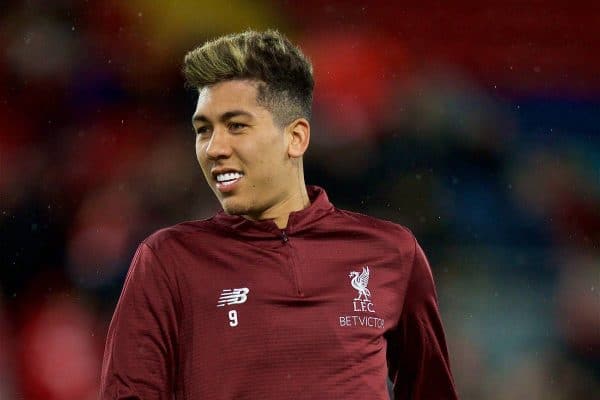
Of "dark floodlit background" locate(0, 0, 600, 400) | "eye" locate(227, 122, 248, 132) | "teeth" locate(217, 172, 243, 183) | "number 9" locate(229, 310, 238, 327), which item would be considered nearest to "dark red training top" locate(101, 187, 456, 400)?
"number 9" locate(229, 310, 238, 327)

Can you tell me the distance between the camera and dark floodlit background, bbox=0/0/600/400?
4656 millimetres

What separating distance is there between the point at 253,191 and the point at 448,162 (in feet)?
9.34

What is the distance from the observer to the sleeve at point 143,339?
2.18 meters

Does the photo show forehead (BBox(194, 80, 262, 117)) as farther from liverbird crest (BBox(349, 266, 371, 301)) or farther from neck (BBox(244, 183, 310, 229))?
liverbird crest (BBox(349, 266, 371, 301))

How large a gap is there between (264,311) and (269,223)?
238mm

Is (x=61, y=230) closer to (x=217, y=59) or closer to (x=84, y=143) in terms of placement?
(x=84, y=143)

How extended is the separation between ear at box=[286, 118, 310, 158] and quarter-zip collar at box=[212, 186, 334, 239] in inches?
5.2

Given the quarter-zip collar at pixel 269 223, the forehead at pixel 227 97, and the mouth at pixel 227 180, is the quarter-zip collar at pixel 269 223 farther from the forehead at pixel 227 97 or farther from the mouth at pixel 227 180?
the forehead at pixel 227 97

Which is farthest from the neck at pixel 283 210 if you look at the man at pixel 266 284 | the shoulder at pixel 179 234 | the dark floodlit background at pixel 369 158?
the dark floodlit background at pixel 369 158

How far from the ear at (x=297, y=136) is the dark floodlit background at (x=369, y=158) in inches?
88.8

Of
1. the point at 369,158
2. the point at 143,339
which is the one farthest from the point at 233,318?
the point at 369,158

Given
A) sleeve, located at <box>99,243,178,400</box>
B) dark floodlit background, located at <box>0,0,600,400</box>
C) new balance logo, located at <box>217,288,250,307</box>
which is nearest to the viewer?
sleeve, located at <box>99,243,178,400</box>

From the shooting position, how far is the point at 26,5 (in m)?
5.06

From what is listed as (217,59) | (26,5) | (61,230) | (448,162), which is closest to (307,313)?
(217,59)
